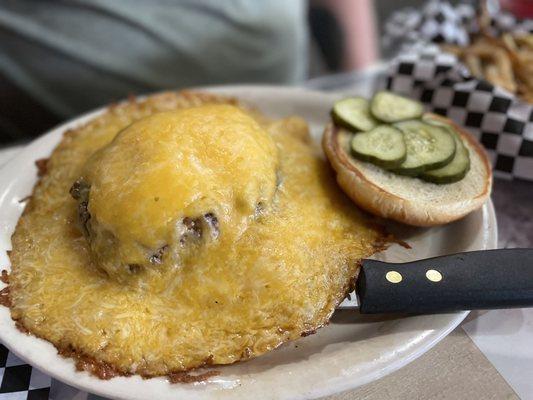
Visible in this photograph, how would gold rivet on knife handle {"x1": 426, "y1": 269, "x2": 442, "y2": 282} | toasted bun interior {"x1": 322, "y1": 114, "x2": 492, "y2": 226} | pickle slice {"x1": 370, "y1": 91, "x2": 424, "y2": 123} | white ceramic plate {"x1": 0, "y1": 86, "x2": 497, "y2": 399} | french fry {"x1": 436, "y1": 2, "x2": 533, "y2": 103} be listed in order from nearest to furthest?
white ceramic plate {"x1": 0, "y1": 86, "x2": 497, "y2": 399} → gold rivet on knife handle {"x1": 426, "y1": 269, "x2": 442, "y2": 282} → toasted bun interior {"x1": 322, "y1": 114, "x2": 492, "y2": 226} → pickle slice {"x1": 370, "y1": 91, "x2": 424, "y2": 123} → french fry {"x1": 436, "y1": 2, "x2": 533, "y2": 103}

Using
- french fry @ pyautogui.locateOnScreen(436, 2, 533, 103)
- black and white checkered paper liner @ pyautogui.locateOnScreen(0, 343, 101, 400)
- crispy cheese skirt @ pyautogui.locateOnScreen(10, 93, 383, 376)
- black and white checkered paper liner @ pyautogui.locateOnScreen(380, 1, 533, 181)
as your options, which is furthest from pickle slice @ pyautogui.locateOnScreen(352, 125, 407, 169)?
black and white checkered paper liner @ pyautogui.locateOnScreen(0, 343, 101, 400)

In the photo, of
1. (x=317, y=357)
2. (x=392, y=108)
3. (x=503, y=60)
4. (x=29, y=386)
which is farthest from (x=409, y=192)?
(x=29, y=386)

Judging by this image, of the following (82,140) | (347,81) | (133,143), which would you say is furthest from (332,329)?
(347,81)

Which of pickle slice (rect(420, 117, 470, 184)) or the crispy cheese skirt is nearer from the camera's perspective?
the crispy cheese skirt

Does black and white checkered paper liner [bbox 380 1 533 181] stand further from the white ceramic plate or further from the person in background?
the person in background

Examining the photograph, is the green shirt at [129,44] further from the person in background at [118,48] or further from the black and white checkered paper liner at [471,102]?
the black and white checkered paper liner at [471,102]

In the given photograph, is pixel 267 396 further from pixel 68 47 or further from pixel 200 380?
pixel 68 47

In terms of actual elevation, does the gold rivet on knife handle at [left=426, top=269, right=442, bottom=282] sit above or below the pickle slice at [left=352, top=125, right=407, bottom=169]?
below
